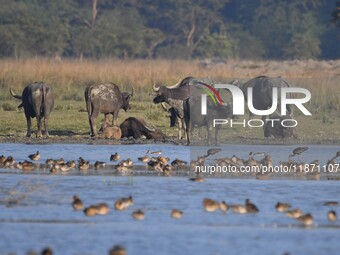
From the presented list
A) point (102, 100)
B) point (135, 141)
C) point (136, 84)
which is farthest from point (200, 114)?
point (136, 84)

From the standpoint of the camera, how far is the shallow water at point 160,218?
432 inches

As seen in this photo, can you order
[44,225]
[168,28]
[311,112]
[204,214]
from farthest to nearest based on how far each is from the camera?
1. [168,28]
2. [311,112]
3. [204,214]
4. [44,225]

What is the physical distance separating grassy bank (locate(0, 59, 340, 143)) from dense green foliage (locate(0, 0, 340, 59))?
14895 millimetres

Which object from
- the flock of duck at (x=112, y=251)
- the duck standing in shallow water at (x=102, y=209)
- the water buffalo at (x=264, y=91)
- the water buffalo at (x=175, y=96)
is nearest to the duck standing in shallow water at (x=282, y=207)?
the duck standing in shallow water at (x=102, y=209)

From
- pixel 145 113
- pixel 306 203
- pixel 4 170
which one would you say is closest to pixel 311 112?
pixel 145 113

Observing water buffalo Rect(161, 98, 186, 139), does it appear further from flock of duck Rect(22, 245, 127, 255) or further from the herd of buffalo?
flock of duck Rect(22, 245, 127, 255)

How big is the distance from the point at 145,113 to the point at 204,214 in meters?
14.0

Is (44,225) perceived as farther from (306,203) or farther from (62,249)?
(306,203)

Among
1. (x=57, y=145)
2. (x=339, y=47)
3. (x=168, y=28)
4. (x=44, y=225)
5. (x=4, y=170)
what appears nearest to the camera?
(x=44, y=225)

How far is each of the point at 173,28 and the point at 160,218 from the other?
5649 cm

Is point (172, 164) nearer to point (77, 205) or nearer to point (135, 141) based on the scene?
point (135, 141)

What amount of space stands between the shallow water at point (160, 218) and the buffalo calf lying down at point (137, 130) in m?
4.90

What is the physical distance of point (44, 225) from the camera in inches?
470

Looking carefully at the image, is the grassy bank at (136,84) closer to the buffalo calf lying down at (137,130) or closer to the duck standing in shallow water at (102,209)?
the buffalo calf lying down at (137,130)
